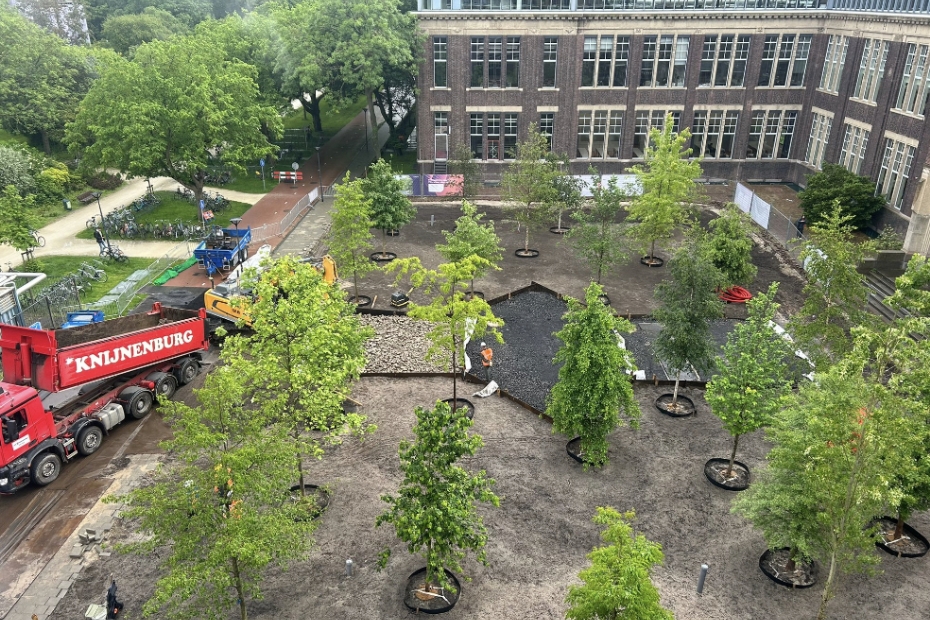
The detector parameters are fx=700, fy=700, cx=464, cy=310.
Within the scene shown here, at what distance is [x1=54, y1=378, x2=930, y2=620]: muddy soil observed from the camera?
1747 centimetres

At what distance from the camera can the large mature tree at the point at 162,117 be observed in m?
42.2

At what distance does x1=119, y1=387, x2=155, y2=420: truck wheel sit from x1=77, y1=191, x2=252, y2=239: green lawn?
79.8 ft

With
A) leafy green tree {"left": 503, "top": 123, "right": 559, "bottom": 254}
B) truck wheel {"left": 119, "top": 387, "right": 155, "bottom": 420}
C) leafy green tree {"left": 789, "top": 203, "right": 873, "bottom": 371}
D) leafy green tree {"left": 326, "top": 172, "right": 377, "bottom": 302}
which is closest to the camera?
leafy green tree {"left": 789, "top": 203, "right": 873, "bottom": 371}

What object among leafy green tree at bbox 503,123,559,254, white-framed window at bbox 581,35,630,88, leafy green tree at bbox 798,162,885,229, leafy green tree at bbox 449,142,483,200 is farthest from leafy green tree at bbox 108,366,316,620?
white-framed window at bbox 581,35,630,88

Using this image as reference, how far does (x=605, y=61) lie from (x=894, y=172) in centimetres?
2101

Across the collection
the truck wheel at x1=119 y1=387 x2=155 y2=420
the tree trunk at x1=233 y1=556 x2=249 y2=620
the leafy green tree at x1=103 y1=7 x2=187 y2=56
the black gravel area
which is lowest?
the black gravel area

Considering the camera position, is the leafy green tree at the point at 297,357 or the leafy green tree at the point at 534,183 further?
the leafy green tree at the point at 534,183

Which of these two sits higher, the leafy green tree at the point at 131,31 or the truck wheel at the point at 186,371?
the leafy green tree at the point at 131,31

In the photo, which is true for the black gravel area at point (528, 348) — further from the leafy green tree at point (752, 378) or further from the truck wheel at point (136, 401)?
the truck wheel at point (136, 401)

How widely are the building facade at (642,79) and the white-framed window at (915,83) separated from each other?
481 centimetres

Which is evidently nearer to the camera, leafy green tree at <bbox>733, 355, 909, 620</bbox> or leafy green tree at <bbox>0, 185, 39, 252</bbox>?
leafy green tree at <bbox>733, 355, 909, 620</bbox>

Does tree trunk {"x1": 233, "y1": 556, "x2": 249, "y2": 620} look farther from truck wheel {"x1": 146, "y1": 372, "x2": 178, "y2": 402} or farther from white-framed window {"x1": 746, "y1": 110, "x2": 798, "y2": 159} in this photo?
white-framed window {"x1": 746, "y1": 110, "x2": 798, "y2": 159}

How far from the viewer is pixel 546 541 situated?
19.5 meters

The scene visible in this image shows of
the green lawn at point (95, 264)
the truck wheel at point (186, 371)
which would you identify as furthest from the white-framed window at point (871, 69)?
the green lawn at point (95, 264)
